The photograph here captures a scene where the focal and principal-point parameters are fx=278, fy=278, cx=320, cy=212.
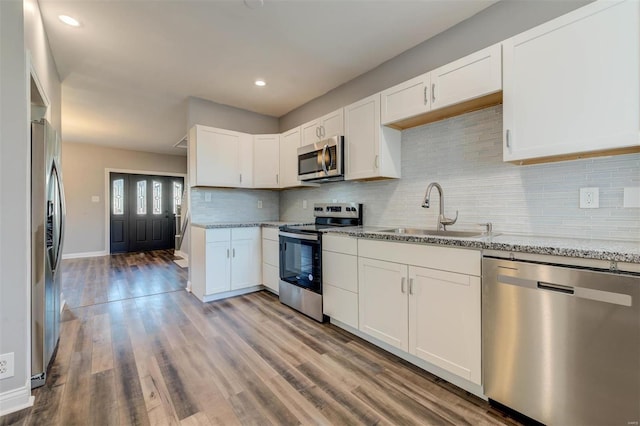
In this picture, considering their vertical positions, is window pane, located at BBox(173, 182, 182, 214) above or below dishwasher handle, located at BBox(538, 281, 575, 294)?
above

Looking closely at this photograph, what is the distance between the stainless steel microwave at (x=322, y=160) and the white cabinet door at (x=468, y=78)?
1.02 m

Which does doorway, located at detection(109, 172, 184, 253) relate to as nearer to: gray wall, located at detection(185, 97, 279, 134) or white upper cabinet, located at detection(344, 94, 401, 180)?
gray wall, located at detection(185, 97, 279, 134)

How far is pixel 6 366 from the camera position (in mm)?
1510

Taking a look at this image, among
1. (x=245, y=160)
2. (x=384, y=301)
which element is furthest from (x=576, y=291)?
(x=245, y=160)

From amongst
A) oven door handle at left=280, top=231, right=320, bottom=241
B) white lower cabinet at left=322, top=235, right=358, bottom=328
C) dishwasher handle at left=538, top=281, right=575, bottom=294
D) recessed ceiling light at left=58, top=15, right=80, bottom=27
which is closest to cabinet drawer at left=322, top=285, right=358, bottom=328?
white lower cabinet at left=322, top=235, right=358, bottom=328

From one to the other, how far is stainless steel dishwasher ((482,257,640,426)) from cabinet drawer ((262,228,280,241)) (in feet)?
7.55

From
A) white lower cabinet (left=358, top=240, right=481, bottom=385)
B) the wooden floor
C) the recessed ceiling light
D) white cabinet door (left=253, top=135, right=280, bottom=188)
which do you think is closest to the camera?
the wooden floor

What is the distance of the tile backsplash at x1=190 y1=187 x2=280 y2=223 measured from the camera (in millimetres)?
3764

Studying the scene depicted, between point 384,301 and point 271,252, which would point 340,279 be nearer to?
point 384,301

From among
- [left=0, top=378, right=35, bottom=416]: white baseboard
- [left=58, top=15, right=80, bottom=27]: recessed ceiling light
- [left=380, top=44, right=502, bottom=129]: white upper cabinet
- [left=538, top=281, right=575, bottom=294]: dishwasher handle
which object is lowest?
[left=0, top=378, right=35, bottom=416]: white baseboard

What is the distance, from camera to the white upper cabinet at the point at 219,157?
3.48 metres

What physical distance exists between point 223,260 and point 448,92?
286cm

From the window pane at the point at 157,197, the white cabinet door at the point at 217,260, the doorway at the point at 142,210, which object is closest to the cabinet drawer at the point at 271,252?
the white cabinet door at the point at 217,260

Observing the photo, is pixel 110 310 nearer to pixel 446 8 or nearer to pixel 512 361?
pixel 512 361
